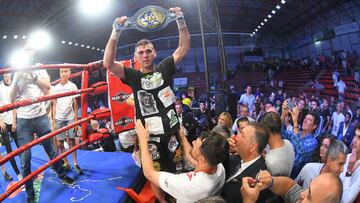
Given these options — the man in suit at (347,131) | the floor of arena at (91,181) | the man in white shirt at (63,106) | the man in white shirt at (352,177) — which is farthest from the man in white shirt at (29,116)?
the man in suit at (347,131)

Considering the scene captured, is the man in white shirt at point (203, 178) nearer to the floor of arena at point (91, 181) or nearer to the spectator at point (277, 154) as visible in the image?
the spectator at point (277, 154)

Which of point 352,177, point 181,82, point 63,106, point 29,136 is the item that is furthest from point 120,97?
point 181,82

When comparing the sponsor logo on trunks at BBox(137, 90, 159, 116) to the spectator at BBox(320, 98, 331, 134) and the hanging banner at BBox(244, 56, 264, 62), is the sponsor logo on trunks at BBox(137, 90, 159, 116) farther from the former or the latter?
the hanging banner at BBox(244, 56, 264, 62)

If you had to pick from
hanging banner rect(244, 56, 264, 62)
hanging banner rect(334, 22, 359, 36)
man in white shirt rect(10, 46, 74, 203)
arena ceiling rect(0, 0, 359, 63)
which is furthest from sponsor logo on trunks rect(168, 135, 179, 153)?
hanging banner rect(244, 56, 264, 62)

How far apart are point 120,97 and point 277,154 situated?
1.82 metres

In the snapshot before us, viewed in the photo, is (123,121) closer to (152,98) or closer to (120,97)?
(120,97)

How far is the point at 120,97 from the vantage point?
3.06 metres

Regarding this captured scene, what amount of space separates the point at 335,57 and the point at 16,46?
20.6m

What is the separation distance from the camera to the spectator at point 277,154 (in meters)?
2.13

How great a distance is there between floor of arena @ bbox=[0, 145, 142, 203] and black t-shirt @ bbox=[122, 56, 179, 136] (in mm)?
868

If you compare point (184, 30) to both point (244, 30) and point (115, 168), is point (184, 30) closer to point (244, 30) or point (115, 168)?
point (115, 168)

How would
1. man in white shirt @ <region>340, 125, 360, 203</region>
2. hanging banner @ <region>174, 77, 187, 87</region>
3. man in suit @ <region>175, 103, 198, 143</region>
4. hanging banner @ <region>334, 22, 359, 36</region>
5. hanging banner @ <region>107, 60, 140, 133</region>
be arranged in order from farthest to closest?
hanging banner @ <region>174, 77, 187, 87</region>
hanging banner @ <region>334, 22, 359, 36</region>
man in suit @ <region>175, 103, 198, 143</region>
hanging banner @ <region>107, 60, 140, 133</region>
man in white shirt @ <region>340, 125, 360, 203</region>

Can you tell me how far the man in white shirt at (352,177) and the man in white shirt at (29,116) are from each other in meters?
2.55

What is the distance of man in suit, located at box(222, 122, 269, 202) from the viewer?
69.1 inches
